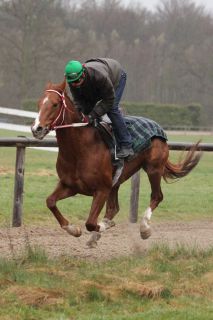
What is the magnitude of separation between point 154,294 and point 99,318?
798 mm

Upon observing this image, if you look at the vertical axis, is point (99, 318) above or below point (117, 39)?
above

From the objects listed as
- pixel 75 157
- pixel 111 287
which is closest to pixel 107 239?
pixel 75 157

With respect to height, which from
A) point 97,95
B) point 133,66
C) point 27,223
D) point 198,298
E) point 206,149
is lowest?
point 133,66

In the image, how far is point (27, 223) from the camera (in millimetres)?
8773

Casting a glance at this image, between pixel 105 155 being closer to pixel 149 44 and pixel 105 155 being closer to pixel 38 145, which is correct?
pixel 38 145

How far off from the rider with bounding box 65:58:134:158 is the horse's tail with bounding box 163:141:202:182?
4.42 feet

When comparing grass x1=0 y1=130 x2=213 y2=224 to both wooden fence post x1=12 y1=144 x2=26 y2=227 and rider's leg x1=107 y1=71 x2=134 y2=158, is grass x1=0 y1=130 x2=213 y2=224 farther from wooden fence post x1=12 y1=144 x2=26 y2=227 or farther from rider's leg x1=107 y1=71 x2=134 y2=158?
rider's leg x1=107 y1=71 x2=134 y2=158

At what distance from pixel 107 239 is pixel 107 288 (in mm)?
3176

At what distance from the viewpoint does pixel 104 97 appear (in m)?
6.49

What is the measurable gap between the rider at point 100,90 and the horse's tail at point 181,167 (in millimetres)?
1346

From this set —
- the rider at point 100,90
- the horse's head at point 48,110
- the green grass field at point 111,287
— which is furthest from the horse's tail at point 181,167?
the horse's head at point 48,110

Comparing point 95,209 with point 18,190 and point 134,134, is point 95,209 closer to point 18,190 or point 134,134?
point 134,134

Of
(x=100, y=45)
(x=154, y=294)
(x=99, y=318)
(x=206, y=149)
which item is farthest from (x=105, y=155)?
(x=100, y=45)

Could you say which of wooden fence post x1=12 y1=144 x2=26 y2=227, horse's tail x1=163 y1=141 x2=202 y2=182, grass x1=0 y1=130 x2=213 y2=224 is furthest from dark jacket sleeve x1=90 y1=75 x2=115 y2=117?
grass x1=0 y1=130 x2=213 y2=224
